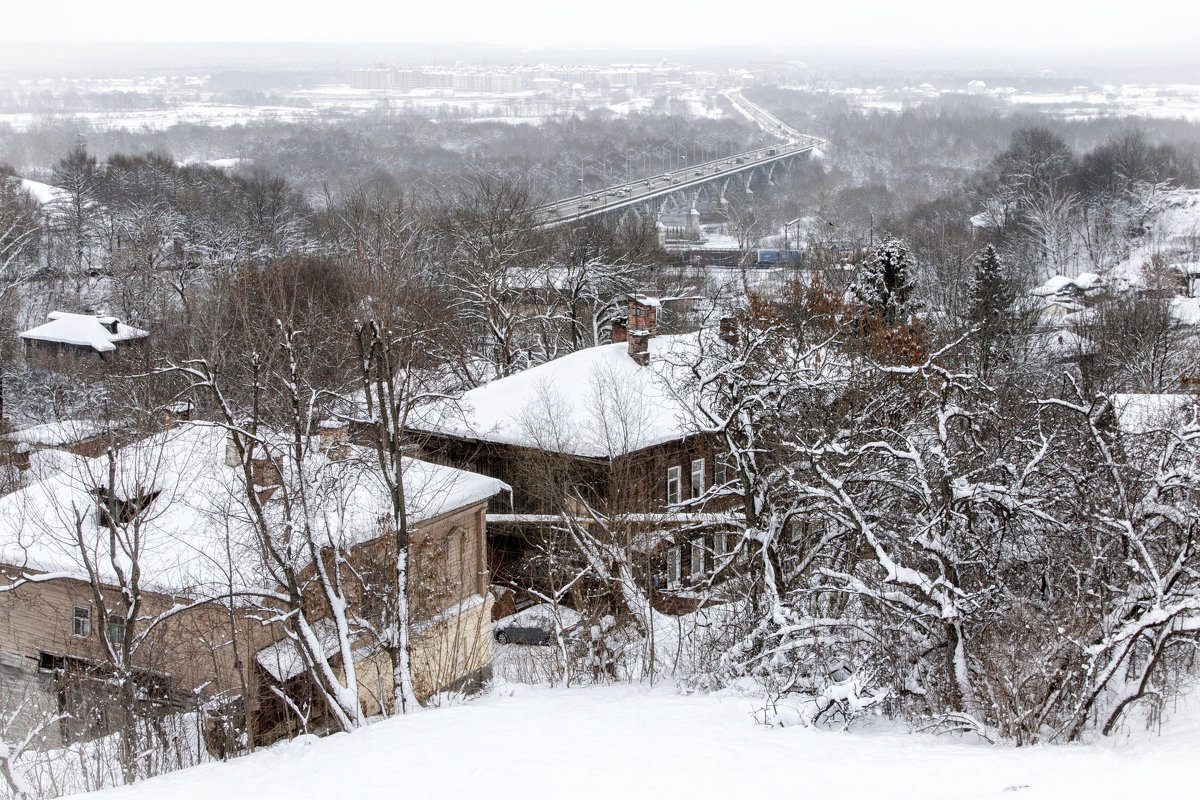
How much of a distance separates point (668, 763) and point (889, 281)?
23.2 metres

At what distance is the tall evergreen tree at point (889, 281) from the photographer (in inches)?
1162

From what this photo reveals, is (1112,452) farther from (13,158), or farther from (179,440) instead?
(13,158)

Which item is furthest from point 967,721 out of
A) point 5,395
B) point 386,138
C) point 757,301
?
point 386,138

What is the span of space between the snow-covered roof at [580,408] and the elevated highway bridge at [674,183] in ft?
100

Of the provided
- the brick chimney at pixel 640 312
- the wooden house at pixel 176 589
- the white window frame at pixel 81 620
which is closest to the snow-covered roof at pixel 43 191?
the brick chimney at pixel 640 312

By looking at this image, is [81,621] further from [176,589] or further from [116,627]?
[176,589]

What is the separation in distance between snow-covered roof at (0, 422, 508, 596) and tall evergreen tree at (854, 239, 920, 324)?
54.6 feet

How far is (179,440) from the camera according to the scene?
1691cm

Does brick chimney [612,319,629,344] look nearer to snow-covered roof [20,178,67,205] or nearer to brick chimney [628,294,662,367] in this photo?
brick chimney [628,294,662,367]

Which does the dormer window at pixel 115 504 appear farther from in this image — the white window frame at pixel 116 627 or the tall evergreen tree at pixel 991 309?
the tall evergreen tree at pixel 991 309

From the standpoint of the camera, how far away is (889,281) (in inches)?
1192

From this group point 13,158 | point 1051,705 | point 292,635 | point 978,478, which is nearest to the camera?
point 1051,705

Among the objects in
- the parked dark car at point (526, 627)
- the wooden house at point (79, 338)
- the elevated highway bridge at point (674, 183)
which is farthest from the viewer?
the elevated highway bridge at point (674, 183)

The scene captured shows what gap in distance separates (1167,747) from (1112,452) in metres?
4.01
